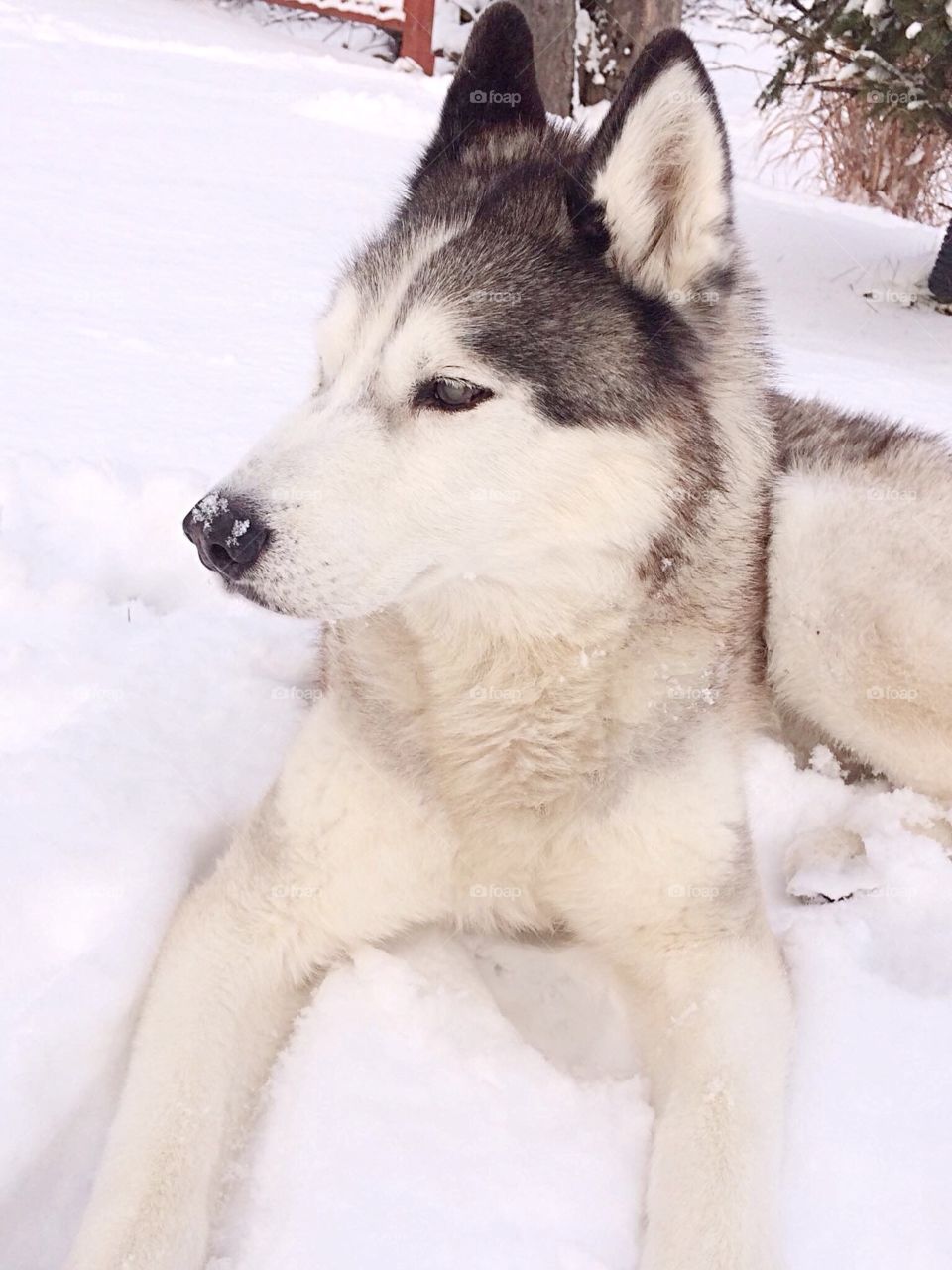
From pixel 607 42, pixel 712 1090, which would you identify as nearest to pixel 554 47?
pixel 607 42

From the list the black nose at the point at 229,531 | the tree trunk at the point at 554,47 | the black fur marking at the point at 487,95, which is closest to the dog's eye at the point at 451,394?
the black nose at the point at 229,531

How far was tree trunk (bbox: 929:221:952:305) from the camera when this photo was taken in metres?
7.16

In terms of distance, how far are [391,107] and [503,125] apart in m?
7.53

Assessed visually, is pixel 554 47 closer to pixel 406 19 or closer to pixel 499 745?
pixel 406 19

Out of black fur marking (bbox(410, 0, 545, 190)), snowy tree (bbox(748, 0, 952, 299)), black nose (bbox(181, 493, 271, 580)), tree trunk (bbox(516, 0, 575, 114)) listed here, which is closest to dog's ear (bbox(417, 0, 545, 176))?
black fur marking (bbox(410, 0, 545, 190))

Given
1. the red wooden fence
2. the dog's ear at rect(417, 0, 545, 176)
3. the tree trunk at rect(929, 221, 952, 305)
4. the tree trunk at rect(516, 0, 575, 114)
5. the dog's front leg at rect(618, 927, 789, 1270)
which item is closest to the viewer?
the dog's front leg at rect(618, 927, 789, 1270)

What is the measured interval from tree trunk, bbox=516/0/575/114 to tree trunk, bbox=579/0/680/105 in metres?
0.38

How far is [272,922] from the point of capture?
2.01 metres

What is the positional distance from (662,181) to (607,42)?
728cm

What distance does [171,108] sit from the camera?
808cm

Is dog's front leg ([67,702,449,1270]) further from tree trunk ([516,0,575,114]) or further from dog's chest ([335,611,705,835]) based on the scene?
tree trunk ([516,0,575,114])

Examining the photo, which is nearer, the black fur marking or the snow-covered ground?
the snow-covered ground

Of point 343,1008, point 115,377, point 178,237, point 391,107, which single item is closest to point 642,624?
point 343,1008

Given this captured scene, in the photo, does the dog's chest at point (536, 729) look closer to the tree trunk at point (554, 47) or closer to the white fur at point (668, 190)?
the white fur at point (668, 190)
